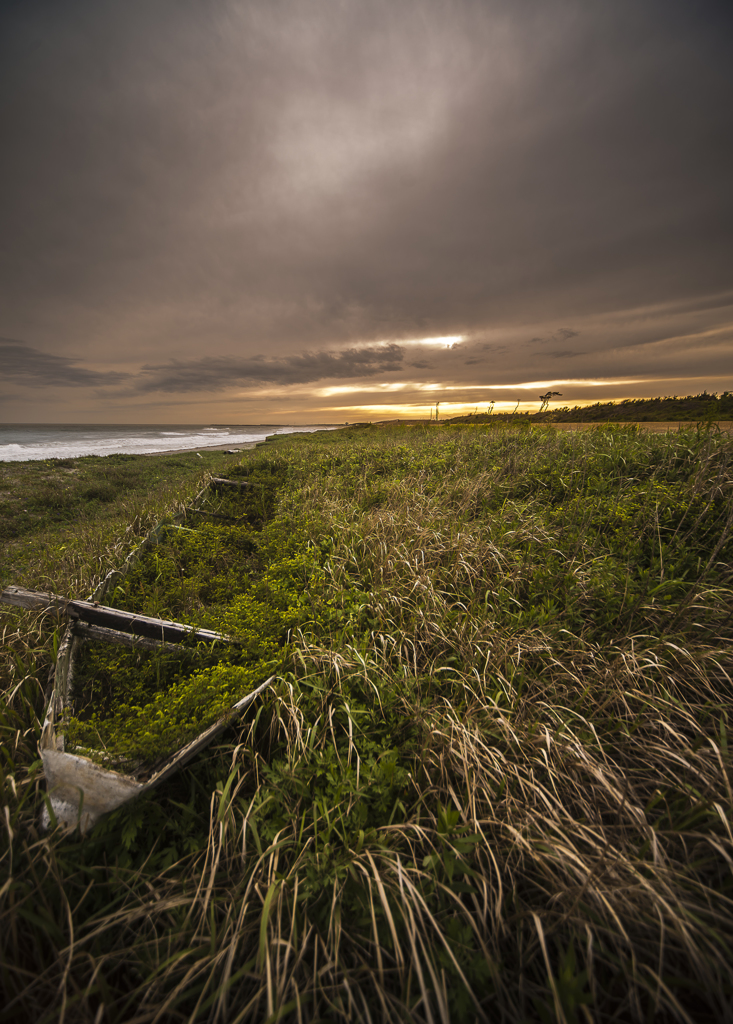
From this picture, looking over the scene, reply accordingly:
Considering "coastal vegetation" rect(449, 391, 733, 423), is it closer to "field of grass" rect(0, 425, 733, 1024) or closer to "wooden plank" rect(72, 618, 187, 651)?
"field of grass" rect(0, 425, 733, 1024)

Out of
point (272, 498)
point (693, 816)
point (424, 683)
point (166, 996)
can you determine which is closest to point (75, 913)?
point (166, 996)

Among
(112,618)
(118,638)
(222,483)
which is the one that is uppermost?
(222,483)

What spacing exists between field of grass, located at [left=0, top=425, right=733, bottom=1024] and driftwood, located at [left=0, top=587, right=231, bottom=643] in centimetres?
37

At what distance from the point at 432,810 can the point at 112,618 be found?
3321 millimetres

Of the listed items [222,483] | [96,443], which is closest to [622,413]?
[222,483]

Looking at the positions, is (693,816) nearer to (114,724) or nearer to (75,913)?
(75,913)

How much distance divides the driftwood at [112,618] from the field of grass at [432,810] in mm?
365

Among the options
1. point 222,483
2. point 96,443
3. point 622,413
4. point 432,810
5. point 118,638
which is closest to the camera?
point 432,810

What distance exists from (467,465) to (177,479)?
14.5m

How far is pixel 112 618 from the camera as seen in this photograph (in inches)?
133

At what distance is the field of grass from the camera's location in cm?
137

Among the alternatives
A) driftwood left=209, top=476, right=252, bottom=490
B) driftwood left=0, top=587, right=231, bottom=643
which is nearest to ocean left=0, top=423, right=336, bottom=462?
driftwood left=209, top=476, right=252, bottom=490

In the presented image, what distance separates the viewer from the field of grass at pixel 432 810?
1.37m

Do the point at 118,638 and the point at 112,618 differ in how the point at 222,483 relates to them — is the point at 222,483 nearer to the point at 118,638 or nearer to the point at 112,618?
the point at 112,618
